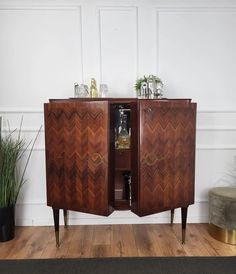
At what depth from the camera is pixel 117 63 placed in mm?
2410

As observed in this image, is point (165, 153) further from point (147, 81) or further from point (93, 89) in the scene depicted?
point (93, 89)

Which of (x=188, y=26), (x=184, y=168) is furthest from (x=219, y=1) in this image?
(x=184, y=168)

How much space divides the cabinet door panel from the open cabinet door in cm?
26

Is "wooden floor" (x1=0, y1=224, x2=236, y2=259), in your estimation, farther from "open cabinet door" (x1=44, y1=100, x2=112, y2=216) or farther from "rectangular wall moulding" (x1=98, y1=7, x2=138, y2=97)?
"rectangular wall moulding" (x1=98, y1=7, x2=138, y2=97)

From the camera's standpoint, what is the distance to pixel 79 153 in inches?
74.6

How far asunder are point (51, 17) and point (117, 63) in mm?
700

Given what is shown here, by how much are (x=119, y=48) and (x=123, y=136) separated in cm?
85

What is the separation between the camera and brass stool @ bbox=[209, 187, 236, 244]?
206cm

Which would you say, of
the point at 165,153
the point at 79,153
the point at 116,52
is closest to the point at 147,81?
the point at 116,52

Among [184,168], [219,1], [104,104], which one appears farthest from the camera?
[219,1]

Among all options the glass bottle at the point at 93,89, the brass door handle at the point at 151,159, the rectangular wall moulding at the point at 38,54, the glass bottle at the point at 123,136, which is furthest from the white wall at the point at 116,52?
the brass door handle at the point at 151,159

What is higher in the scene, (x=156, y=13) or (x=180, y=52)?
(x=156, y=13)

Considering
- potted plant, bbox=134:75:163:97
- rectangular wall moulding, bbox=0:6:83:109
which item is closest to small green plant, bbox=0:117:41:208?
rectangular wall moulding, bbox=0:6:83:109

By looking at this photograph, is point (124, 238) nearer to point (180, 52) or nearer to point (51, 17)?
point (180, 52)
